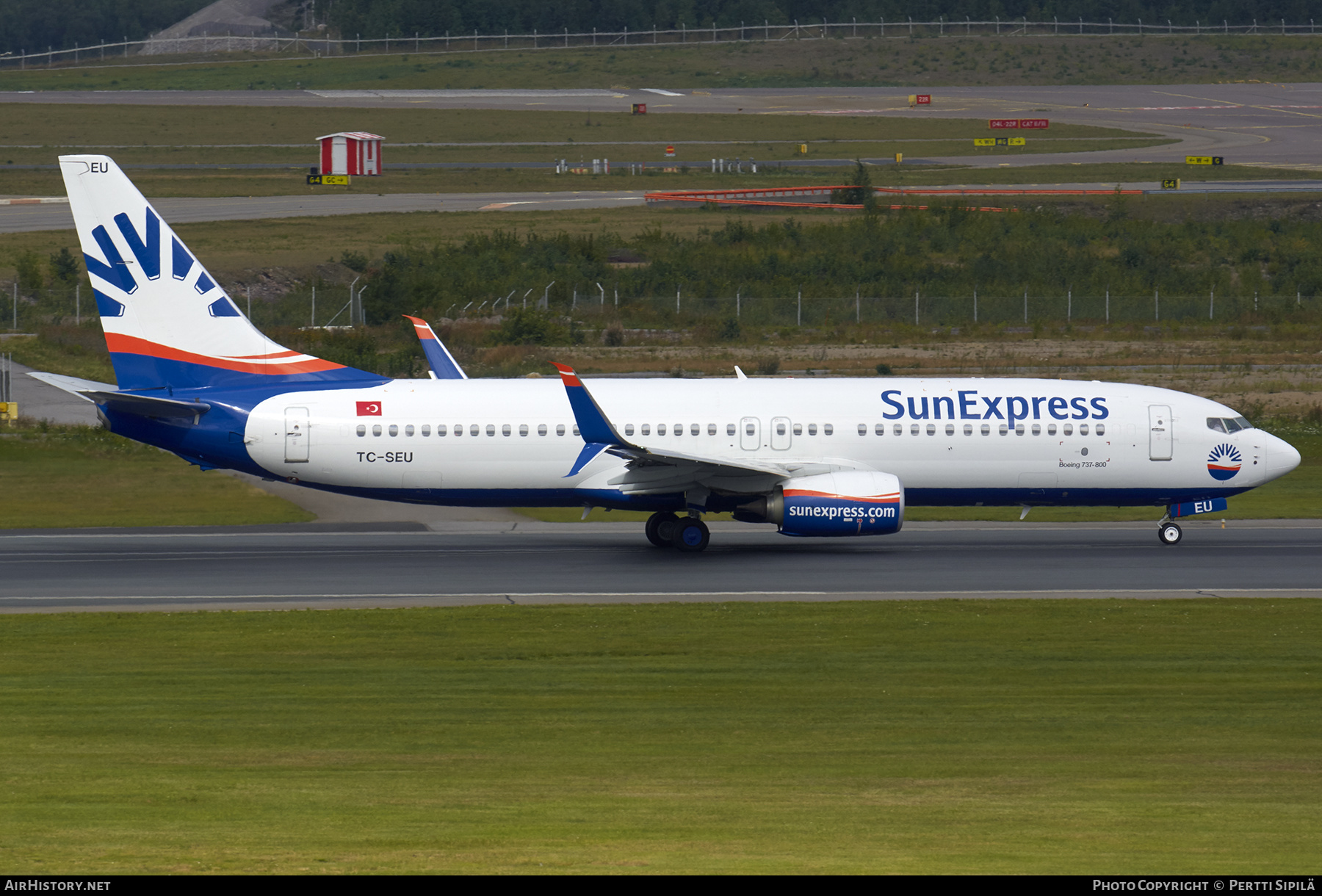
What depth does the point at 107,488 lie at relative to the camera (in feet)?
146

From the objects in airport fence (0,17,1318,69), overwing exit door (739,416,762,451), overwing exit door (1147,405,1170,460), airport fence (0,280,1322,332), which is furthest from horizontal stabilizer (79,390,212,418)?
airport fence (0,17,1318,69)

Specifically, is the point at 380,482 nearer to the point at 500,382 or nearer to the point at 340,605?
the point at 500,382

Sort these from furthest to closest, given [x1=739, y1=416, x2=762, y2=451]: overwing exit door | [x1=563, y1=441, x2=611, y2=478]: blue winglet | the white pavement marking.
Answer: the white pavement marking, [x1=739, y1=416, x2=762, y2=451]: overwing exit door, [x1=563, y1=441, x2=611, y2=478]: blue winglet

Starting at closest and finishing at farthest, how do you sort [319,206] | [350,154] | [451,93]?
[319,206] < [350,154] < [451,93]

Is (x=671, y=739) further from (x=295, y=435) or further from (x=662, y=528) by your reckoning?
(x=295, y=435)

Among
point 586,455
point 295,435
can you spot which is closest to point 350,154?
point 295,435

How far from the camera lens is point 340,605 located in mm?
28875

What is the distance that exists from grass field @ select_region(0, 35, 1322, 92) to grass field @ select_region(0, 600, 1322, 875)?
152611mm

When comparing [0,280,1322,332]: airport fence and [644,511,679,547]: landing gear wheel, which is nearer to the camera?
[644,511,679,547]: landing gear wheel

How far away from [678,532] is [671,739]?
1592 cm

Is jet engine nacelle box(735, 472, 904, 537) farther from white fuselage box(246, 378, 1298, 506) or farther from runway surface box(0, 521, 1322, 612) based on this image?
white fuselage box(246, 378, 1298, 506)

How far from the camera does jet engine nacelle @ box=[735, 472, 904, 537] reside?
109 ft

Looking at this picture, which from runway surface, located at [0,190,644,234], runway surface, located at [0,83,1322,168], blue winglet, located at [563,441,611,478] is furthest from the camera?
runway surface, located at [0,83,1322,168]

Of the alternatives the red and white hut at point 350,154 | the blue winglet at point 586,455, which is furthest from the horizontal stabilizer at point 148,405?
the red and white hut at point 350,154
